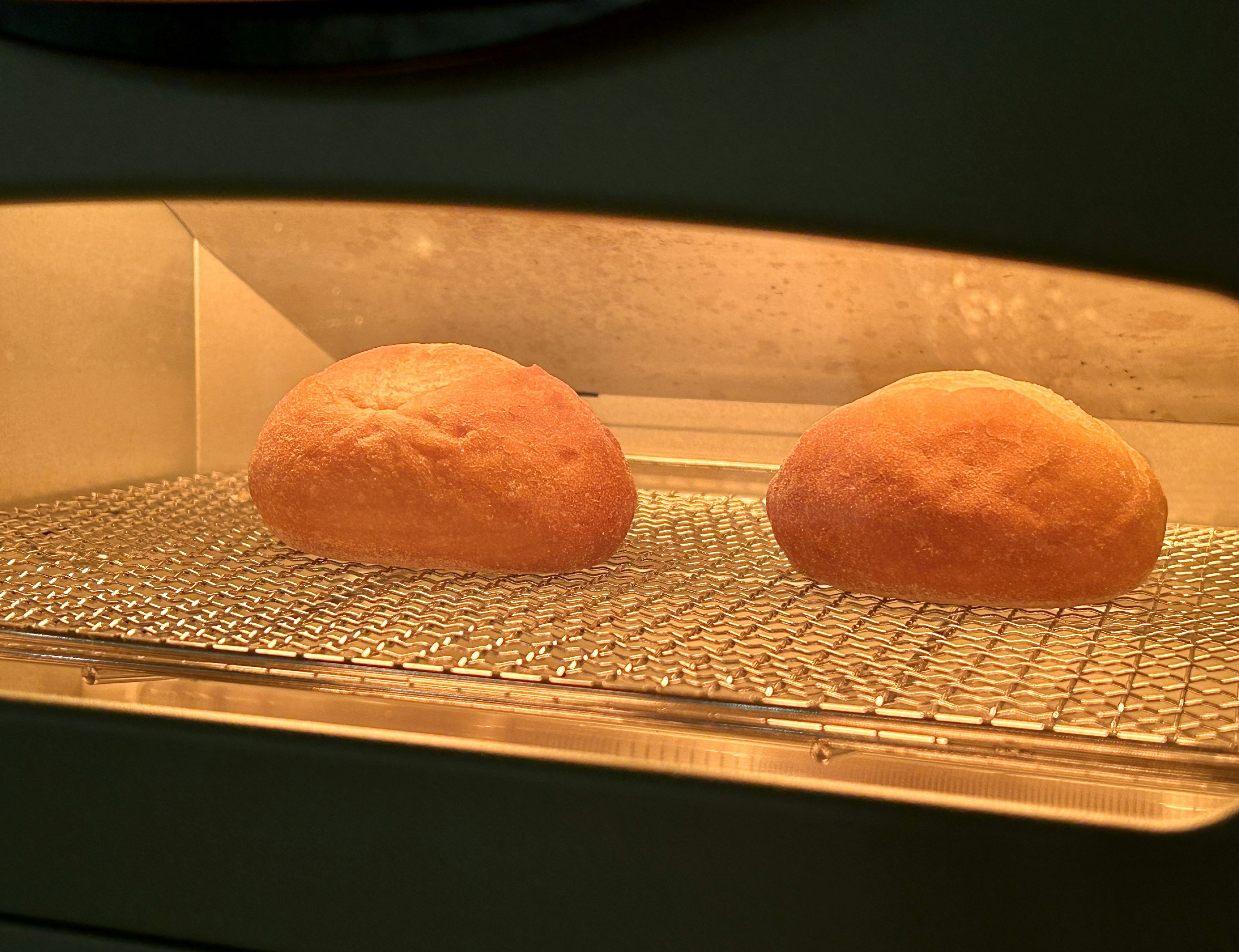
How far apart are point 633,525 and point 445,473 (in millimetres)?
217

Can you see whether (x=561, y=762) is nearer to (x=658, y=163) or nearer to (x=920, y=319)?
(x=658, y=163)

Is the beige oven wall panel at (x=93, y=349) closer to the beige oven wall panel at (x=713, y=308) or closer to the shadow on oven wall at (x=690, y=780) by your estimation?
the beige oven wall panel at (x=713, y=308)

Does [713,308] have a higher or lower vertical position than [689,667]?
higher

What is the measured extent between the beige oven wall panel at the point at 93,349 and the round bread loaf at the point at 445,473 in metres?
0.20

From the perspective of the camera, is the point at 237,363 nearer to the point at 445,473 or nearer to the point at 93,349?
the point at 93,349

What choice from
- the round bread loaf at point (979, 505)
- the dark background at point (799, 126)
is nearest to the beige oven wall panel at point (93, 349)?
the dark background at point (799, 126)

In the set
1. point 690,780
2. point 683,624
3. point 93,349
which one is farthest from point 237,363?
point 690,780

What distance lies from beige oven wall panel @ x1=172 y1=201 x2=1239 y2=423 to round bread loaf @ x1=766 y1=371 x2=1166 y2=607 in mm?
95

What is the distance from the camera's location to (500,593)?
69 centimetres

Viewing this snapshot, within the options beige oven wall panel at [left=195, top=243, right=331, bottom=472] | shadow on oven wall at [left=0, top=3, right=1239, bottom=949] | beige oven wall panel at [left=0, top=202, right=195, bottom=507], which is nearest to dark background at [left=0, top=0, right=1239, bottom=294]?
shadow on oven wall at [left=0, top=3, right=1239, bottom=949]

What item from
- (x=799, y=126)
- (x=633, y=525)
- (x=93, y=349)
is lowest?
(x=633, y=525)

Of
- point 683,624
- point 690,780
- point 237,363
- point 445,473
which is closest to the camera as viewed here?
point 690,780

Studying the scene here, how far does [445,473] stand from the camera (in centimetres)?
72

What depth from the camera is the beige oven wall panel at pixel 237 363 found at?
103cm
